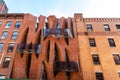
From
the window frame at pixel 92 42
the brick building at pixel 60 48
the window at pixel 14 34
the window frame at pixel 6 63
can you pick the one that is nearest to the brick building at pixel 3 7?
the brick building at pixel 60 48

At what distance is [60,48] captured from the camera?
27656mm

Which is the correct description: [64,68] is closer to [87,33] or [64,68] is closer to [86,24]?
[87,33]

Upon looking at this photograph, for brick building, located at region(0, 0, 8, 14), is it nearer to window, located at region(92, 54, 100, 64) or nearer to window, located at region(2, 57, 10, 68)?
window, located at region(2, 57, 10, 68)

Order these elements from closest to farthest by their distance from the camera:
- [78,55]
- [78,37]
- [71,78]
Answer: [71,78], [78,55], [78,37]

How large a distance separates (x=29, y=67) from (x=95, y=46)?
11.4 metres

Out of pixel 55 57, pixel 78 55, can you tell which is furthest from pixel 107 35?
pixel 55 57

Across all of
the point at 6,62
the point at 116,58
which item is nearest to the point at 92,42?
the point at 116,58

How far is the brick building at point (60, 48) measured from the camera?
25.0 metres

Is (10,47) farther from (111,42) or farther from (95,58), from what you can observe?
(111,42)

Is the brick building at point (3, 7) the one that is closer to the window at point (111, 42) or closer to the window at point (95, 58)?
the window at point (95, 58)

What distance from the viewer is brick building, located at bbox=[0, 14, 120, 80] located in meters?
25.0

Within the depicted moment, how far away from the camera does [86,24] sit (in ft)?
105

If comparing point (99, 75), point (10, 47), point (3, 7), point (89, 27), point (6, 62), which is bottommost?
point (99, 75)

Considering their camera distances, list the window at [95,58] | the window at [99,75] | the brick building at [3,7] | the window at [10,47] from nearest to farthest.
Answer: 1. the window at [99,75]
2. the window at [95,58]
3. the window at [10,47]
4. the brick building at [3,7]
